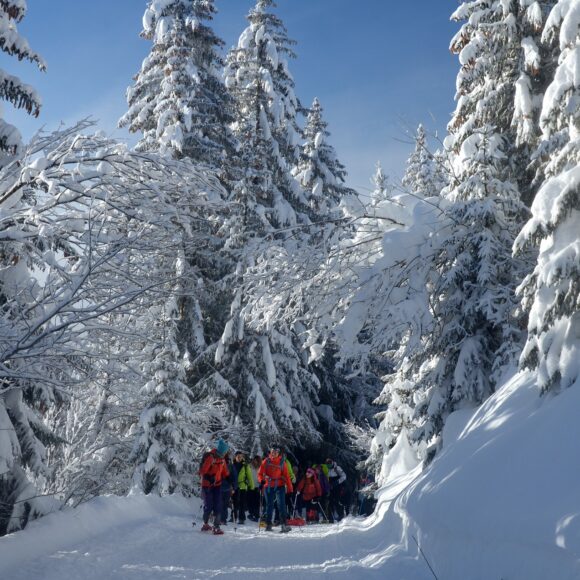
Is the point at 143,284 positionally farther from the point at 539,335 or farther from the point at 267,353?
the point at 267,353

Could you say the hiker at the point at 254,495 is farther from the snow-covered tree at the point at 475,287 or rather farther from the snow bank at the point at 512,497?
the snow bank at the point at 512,497

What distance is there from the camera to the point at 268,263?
1410cm

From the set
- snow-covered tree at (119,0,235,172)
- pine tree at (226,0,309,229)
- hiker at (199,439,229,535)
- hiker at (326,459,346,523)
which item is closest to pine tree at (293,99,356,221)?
pine tree at (226,0,309,229)

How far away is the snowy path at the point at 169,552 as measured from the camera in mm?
7832

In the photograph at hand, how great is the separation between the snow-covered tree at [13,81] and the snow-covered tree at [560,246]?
7.26m

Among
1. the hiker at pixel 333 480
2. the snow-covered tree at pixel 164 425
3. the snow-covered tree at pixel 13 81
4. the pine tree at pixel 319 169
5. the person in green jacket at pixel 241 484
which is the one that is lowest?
the hiker at pixel 333 480

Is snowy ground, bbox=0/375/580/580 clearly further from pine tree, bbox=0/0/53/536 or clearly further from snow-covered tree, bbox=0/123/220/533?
snow-covered tree, bbox=0/123/220/533

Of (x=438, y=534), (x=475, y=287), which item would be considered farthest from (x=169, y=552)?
(x=475, y=287)

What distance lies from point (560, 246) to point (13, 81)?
8139 millimetres

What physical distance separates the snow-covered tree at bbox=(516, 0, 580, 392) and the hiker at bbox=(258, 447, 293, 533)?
7708 millimetres

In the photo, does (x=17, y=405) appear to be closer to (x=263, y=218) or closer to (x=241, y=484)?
(x=241, y=484)

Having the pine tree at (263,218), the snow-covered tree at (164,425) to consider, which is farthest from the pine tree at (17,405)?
the pine tree at (263,218)

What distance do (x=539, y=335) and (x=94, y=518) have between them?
7588 millimetres

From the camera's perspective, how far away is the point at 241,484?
17281 mm
